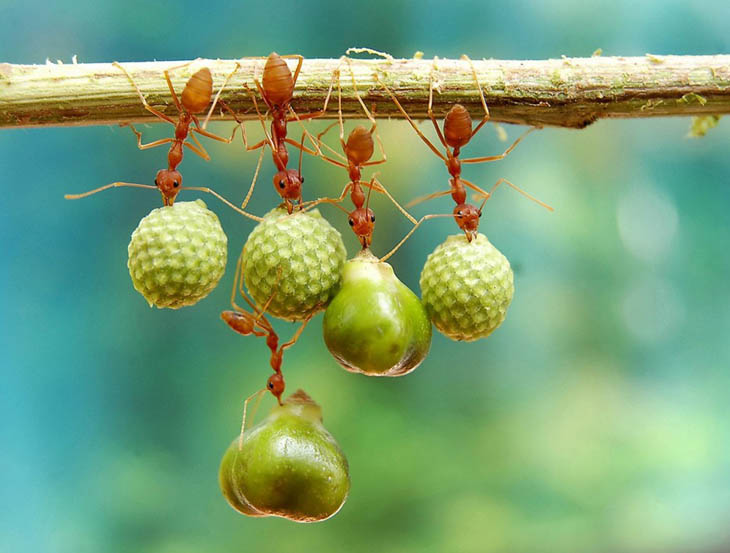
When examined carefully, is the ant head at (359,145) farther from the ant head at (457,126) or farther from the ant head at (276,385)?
the ant head at (276,385)

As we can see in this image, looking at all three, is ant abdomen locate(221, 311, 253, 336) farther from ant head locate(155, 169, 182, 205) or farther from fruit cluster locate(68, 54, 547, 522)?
ant head locate(155, 169, 182, 205)

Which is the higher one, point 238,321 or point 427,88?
point 427,88

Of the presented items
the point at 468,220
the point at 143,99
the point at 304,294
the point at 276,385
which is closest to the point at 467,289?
the point at 468,220

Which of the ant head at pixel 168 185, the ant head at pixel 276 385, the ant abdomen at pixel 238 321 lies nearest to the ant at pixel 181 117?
the ant head at pixel 168 185

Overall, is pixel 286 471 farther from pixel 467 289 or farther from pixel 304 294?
pixel 467 289

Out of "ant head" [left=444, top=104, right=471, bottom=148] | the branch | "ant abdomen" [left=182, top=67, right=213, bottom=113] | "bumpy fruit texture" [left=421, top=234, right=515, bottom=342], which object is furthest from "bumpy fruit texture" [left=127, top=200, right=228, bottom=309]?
"ant head" [left=444, top=104, right=471, bottom=148]
